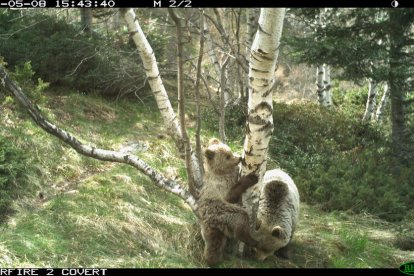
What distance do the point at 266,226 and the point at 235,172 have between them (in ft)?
2.79

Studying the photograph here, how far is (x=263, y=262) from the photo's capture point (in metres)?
5.89

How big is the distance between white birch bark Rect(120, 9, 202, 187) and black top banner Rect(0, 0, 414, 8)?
0.27 metres

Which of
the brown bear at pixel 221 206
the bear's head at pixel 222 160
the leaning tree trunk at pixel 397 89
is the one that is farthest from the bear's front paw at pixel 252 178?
the leaning tree trunk at pixel 397 89

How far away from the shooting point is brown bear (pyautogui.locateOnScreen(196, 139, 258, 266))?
5492 mm

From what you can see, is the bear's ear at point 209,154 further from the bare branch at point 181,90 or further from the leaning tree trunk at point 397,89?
the leaning tree trunk at point 397,89

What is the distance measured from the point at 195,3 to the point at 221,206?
108 inches

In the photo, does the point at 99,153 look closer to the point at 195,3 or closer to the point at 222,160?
the point at 222,160

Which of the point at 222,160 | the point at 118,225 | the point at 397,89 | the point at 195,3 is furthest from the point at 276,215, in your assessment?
the point at 397,89

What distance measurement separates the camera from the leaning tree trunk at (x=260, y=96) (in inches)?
180

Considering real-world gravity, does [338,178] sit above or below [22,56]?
below

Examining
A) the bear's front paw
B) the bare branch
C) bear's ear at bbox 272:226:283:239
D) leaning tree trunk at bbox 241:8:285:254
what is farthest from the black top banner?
bear's ear at bbox 272:226:283:239

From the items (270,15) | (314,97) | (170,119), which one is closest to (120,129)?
(170,119)

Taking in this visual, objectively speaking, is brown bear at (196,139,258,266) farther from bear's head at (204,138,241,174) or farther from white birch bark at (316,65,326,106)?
white birch bark at (316,65,326,106)

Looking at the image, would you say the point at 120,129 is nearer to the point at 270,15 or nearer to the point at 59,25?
the point at 59,25
